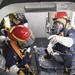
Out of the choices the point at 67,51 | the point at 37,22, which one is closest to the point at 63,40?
the point at 67,51

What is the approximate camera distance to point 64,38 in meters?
3.23

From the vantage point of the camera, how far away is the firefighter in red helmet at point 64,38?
322cm

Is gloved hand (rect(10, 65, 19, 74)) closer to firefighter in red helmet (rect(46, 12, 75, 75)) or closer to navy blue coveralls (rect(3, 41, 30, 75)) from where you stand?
navy blue coveralls (rect(3, 41, 30, 75))

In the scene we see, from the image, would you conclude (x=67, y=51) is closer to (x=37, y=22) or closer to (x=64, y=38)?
(x=64, y=38)

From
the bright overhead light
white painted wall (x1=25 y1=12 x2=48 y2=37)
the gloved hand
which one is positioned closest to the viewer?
the bright overhead light

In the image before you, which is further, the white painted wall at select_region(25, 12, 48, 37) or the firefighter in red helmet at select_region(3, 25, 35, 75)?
the white painted wall at select_region(25, 12, 48, 37)

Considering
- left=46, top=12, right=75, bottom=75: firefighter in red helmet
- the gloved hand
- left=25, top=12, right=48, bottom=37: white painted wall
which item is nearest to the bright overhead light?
the gloved hand

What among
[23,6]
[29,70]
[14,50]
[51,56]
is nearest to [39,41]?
[51,56]

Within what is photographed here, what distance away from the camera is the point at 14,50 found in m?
2.22

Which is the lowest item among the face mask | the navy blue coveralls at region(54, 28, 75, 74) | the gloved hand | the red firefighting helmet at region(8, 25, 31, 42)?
the navy blue coveralls at region(54, 28, 75, 74)

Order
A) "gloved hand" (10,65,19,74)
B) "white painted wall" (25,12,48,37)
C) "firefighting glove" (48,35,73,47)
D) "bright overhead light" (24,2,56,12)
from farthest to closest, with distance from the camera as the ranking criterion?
1. "white painted wall" (25,12,48,37)
2. "firefighting glove" (48,35,73,47)
3. "gloved hand" (10,65,19,74)
4. "bright overhead light" (24,2,56,12)

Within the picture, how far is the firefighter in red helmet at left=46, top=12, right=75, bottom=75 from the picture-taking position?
10.6ft

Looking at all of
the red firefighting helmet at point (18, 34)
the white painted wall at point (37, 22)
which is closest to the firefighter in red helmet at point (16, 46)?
the red firefighting helmet at point (18, 34)

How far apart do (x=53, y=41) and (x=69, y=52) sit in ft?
0.92
